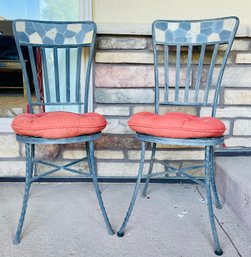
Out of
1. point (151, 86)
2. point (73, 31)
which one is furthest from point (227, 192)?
point (73, 31)

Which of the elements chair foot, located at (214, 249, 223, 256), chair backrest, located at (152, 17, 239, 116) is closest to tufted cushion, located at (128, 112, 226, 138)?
chair backrest, located at (152, 17, 239, 116)

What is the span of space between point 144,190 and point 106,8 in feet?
3.74

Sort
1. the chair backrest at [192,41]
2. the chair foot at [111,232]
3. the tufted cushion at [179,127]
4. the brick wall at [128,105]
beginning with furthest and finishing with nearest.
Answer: the brick wall at [128,105] → the chair backrest at [192,41] → the chair foot at [111,232] → the tufted cushion at [179,127]

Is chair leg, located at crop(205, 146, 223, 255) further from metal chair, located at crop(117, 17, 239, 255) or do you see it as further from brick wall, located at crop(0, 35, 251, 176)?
brick wall, located at crop(0, 35, 251, 176)

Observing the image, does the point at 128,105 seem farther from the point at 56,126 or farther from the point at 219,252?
the point at 219,252

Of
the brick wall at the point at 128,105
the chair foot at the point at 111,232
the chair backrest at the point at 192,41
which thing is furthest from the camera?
the brick wall at the point at 128,105

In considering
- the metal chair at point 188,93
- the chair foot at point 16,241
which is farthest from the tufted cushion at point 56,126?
the chair foot at point 16,241

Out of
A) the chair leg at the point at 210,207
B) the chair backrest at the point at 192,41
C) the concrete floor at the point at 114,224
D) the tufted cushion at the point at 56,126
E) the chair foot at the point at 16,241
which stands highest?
the chair backrest at the point at 192,41

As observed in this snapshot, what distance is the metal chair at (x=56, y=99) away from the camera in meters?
1.29

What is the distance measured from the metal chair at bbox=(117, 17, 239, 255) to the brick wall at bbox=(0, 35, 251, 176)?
105 millimetres

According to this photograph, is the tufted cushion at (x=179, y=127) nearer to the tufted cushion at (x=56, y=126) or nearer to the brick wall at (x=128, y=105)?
the tufted cushion at (x=56, y=126)

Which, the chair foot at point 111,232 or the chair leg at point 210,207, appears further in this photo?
the chair foot at point 111,232

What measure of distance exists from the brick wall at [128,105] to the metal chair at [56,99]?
0.14m

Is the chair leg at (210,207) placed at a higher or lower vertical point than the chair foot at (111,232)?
higher
